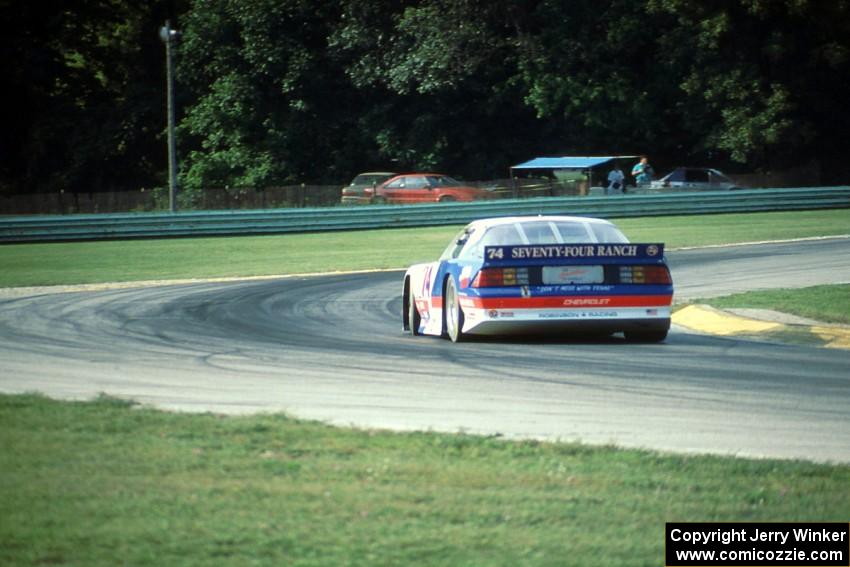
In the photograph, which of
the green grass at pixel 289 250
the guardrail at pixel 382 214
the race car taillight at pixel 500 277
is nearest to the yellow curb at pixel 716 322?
the race car taillight at pixel 500 277

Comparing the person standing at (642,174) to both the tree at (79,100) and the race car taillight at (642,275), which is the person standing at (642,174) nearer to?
the tree at (79,100)

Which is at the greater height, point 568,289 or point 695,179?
point 695,179

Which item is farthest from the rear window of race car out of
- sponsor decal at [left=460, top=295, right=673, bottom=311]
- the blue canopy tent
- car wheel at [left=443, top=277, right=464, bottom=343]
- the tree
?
the tree

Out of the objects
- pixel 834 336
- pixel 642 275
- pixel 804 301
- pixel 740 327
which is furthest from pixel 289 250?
pixel 834 336

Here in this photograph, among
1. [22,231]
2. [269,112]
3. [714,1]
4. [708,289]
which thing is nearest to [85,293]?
[708,289]

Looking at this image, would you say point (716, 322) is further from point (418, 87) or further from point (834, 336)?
point (418, 87)

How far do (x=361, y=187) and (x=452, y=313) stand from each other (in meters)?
39.5

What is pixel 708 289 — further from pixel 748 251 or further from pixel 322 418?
pixel 322 418

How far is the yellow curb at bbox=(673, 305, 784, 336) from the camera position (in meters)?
14.5

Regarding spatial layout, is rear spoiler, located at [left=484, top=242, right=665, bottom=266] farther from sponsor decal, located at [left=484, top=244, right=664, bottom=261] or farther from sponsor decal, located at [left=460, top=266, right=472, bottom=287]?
sponsor decal, located at [left=460, top=266, right=472, bottom=287]

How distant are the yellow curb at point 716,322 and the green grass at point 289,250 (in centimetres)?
1056

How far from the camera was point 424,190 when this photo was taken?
51.6 metres

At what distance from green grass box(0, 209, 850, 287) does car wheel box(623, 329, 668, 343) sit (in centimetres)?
1190

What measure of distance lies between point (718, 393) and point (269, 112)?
2001 inches
